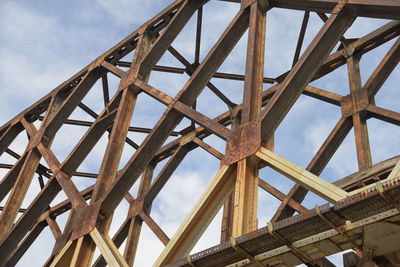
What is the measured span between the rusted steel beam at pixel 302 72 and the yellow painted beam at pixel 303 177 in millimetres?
455

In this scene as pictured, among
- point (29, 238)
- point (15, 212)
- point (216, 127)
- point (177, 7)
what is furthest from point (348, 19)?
point (29, 238)

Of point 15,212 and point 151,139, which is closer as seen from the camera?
point 151,139

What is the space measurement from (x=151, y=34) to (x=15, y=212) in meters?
4.63

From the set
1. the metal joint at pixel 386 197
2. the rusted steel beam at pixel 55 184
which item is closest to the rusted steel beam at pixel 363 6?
the metal joint at pixel 386 197

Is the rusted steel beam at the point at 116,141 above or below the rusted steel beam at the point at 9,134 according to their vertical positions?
below

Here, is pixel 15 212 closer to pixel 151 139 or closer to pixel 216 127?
pixel 151 139

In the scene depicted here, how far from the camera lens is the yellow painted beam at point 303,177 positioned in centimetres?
618

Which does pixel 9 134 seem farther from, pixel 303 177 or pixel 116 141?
pixel 303 177

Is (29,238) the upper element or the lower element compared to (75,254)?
upper

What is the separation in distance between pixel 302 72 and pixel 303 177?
1.68 meters

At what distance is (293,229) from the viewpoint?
5801 millimetres

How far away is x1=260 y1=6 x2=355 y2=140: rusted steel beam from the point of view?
7.60 m

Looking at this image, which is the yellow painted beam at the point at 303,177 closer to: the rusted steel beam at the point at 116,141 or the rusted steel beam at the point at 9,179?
the rusted steel beam at the point at 116,141

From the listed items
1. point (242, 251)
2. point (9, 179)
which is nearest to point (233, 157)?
point (242, 251)
